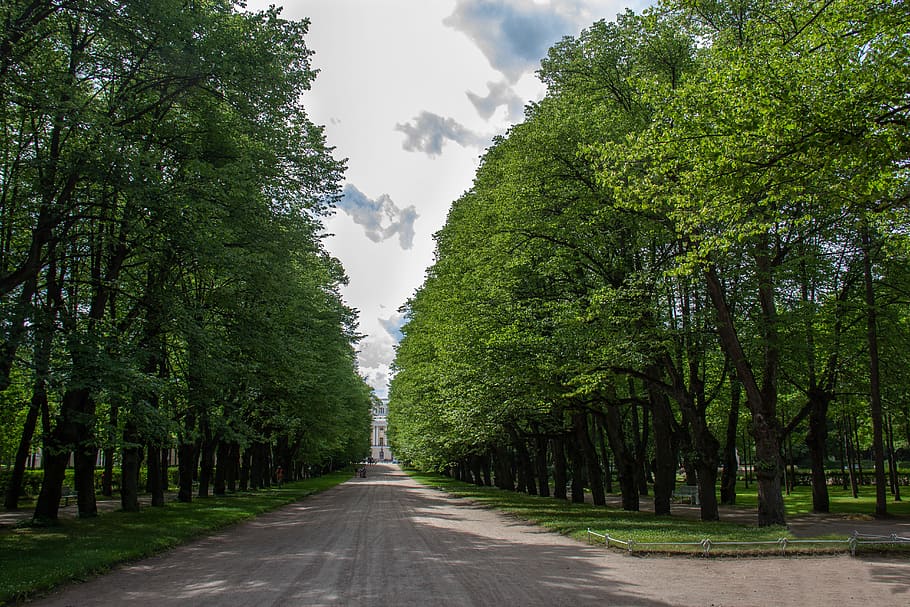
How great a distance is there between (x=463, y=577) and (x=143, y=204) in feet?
30.7

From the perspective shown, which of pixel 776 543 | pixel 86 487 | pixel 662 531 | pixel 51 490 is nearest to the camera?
pixel 776 543

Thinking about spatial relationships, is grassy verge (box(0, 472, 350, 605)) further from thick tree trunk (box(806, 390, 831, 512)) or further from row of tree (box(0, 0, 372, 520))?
thick tree trunk (box(806, 390, 831, 512))

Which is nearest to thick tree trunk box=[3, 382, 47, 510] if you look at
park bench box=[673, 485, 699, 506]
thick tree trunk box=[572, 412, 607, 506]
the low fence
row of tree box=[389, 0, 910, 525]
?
row of tree box=[389, 0, 910, 525]

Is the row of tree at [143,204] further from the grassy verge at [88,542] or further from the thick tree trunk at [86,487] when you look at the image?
Result: the grassy verge at [88,542]

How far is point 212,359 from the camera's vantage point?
53.4ft

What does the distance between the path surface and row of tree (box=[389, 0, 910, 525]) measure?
516cm

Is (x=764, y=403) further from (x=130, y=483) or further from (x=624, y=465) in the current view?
(x=130, y=483)

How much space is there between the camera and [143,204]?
12.7 meters

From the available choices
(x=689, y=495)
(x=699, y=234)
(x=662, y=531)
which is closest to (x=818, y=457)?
(x=689, y=495)

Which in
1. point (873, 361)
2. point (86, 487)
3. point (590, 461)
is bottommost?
point (590, 461)

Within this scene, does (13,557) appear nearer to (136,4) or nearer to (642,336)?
(136,4)

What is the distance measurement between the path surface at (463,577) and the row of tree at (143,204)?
12.4ft

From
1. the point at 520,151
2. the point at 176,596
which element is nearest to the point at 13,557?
the point at 176,596

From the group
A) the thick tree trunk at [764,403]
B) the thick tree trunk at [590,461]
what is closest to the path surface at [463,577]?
the thick tree trunk at [764,403]
